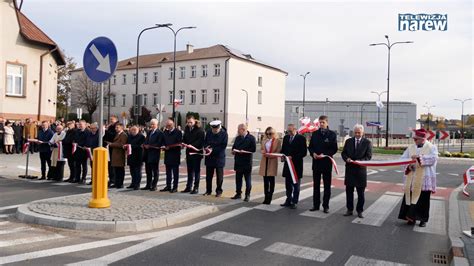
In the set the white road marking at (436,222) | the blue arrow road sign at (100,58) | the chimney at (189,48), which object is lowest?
the white road marking at (436,222)

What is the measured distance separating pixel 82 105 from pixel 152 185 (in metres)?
68.5

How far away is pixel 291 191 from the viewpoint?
1076 cm

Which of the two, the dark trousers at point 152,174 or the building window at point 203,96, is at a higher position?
the building window at point 203,96

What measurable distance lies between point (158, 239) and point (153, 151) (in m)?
5.59

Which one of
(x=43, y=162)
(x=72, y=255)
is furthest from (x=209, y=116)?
(x=72, y=255)

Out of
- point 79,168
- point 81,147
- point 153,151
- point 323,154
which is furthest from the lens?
point 79,168

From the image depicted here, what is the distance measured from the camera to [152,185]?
12711 mm

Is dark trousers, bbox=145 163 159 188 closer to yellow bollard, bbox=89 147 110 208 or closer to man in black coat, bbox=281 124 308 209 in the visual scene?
yellow bollard, bbox=89 147 110 208

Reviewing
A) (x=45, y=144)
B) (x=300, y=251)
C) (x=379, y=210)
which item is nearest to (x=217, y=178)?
(x=379, y=210)

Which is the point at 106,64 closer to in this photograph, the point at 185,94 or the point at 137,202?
the point at 137,202

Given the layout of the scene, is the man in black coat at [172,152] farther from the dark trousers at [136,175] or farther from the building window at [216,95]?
the building window at [216,95]

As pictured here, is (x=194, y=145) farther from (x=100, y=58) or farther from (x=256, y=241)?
(x=256, y=241)

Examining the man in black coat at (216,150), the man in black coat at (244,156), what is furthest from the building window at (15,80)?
the man in black coat at (244,156)

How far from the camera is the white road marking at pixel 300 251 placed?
21.4 ft
